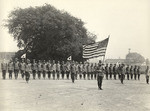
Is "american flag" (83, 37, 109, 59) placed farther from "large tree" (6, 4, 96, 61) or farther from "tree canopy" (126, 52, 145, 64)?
"tree canopy" (126, 52, 145, 64)

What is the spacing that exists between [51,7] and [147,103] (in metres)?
34.1

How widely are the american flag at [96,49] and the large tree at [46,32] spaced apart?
17999mm

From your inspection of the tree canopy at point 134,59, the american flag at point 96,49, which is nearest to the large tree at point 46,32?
the american flag at point 96,49

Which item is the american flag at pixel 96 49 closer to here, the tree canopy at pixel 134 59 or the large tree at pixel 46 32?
the large tree at pixel 46 32

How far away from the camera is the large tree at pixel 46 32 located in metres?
43.0

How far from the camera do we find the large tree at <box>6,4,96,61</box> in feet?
141

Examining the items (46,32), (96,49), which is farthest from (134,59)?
(96,49)

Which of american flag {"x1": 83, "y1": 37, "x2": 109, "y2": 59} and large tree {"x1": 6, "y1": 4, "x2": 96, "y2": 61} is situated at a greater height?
large tree {"x1": 6, "y1": 4, "x2": 96, "y2": 61}

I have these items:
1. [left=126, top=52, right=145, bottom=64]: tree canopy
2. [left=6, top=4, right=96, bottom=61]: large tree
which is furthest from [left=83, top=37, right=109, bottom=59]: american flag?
[left=126, top=52, right=145, bottom=64]: tree canopy

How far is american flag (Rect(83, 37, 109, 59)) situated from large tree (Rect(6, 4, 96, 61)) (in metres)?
18.0

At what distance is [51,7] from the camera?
45.3 metres

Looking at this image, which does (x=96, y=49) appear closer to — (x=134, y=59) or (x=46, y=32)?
(x=46, y=32)

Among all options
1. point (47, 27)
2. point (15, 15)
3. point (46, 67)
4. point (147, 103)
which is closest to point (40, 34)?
point (47, 27)

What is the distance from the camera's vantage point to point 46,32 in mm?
43188
